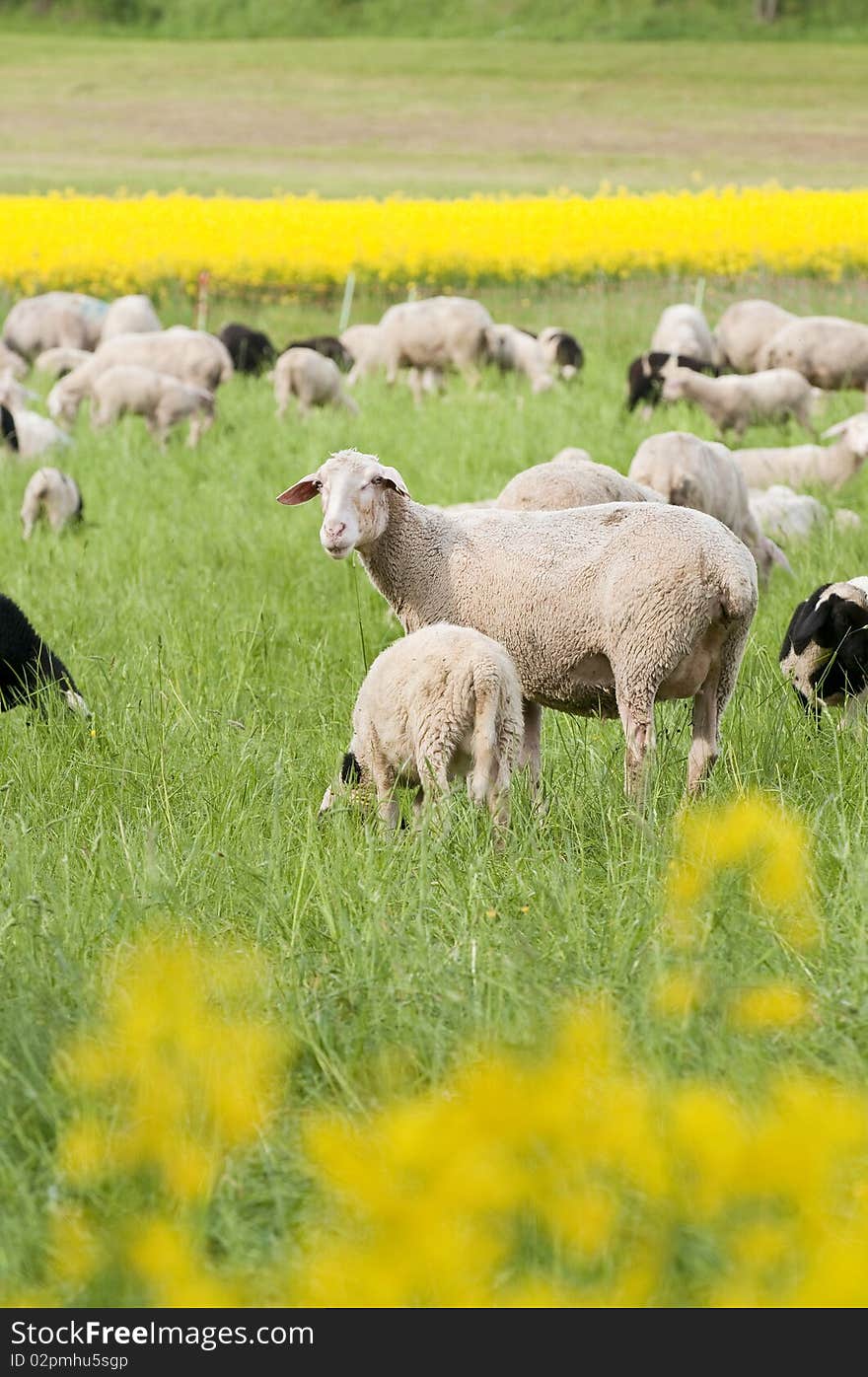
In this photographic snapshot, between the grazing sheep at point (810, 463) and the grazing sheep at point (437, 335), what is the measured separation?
262 inches

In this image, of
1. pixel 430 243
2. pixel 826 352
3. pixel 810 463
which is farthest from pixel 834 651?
pixel 430 243

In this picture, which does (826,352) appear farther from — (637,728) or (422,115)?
(422,115)

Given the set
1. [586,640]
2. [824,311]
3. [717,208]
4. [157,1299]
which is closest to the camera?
[157,1299]

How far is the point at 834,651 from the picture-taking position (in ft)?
19.5

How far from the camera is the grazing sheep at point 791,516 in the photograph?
9805 mm

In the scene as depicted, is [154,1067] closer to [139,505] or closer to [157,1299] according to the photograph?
[157,1299]

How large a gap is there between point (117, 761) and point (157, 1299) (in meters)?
3.37

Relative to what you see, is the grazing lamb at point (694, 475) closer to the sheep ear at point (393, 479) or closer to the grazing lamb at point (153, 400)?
the sheep ear at point (393, 479)

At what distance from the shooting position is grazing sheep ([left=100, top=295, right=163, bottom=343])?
20.2m

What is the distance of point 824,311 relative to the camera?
21625mm

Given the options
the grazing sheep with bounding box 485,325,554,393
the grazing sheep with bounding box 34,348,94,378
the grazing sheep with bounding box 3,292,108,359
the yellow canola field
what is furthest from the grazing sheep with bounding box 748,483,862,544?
the yellow canola field

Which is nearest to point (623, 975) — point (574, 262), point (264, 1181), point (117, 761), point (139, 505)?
point (264, 1181)

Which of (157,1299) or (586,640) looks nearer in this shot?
(157,1299)

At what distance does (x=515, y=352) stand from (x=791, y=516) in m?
8.91
